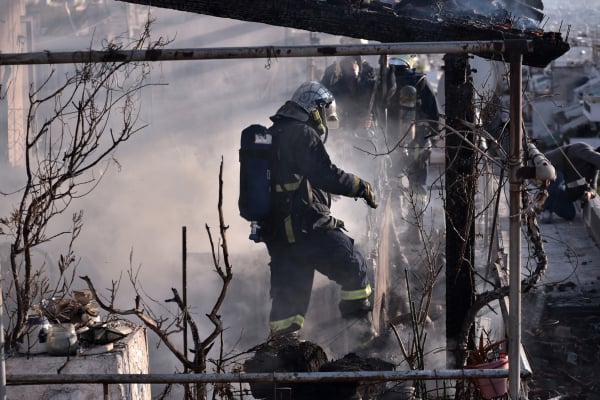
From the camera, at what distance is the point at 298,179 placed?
688 centimetres

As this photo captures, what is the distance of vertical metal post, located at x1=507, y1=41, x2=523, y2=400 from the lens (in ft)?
11.8

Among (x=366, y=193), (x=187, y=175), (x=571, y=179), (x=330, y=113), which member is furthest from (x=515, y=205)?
(x=187, y=175)

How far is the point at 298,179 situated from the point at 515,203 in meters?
3.39

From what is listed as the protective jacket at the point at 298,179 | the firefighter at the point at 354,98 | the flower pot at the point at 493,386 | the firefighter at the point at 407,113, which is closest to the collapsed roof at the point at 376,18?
the protective jacket at the point at 298,179

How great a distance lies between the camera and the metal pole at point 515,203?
11.8ft

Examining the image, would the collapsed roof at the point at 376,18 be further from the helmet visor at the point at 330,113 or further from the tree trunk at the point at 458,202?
the helmet visor at the point at 330,113

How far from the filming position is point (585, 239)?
37.0 feet

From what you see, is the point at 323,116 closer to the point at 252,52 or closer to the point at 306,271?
the point at 306,271

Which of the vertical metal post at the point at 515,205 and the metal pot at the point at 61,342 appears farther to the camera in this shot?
the metal pot at the point at 61,342

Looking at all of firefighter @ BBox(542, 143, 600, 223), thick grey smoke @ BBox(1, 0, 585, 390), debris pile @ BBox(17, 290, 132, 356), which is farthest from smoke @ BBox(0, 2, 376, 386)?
firefighter @ BBox(542, 143, 600, 223)

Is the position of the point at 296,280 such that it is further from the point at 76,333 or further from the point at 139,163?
the point at 139,163

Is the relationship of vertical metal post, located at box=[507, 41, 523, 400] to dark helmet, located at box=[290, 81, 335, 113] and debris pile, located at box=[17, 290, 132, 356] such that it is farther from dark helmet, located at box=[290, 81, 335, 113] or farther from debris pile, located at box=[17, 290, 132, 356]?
dark helmet, located at box=[290, 81, 335, 113]

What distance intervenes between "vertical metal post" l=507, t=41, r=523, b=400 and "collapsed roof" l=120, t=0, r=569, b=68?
1.61 m

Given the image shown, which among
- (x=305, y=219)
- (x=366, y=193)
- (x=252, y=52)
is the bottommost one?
(x=305, y=219)
